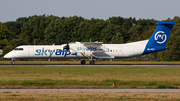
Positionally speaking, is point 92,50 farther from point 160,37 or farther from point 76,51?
point 160,37

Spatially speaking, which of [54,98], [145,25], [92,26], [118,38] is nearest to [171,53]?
[118,38]

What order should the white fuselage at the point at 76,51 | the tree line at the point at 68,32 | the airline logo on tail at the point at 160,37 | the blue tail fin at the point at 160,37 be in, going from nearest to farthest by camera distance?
the white fuselage at the point at 76,51 → the blue tail fin at the point at 160,37 → the airline logo on tail at the point at 160,37 → the tree line at the point at 68,32

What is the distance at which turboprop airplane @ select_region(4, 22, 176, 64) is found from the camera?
41.8 m

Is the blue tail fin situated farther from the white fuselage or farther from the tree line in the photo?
the tree line

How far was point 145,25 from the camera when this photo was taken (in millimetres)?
139125

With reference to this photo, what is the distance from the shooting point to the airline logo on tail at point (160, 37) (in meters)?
43.3

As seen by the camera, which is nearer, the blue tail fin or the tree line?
the blue tail fin

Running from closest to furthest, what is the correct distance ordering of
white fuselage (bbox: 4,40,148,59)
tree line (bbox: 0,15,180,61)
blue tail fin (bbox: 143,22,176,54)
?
white fuselage (bbox: 4,40,148,59), blue tail fin (bbox: 143,22,176,54), tree line (bbox: 0,15,180,61)

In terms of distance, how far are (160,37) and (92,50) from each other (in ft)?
38.4

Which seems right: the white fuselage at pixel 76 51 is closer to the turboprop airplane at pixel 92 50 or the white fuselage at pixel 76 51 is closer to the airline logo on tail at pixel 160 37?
the turboprop airplane at pixel 92 50

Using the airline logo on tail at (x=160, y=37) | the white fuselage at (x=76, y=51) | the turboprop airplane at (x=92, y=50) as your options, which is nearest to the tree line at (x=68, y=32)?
the white fuselage at (x=76, y=51)

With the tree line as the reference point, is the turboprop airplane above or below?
below

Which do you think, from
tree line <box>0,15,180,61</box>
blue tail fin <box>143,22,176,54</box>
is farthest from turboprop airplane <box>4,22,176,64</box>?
tree line <box>0,15,180,61</box>

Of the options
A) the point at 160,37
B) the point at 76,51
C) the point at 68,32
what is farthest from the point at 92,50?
the point at 68,32
